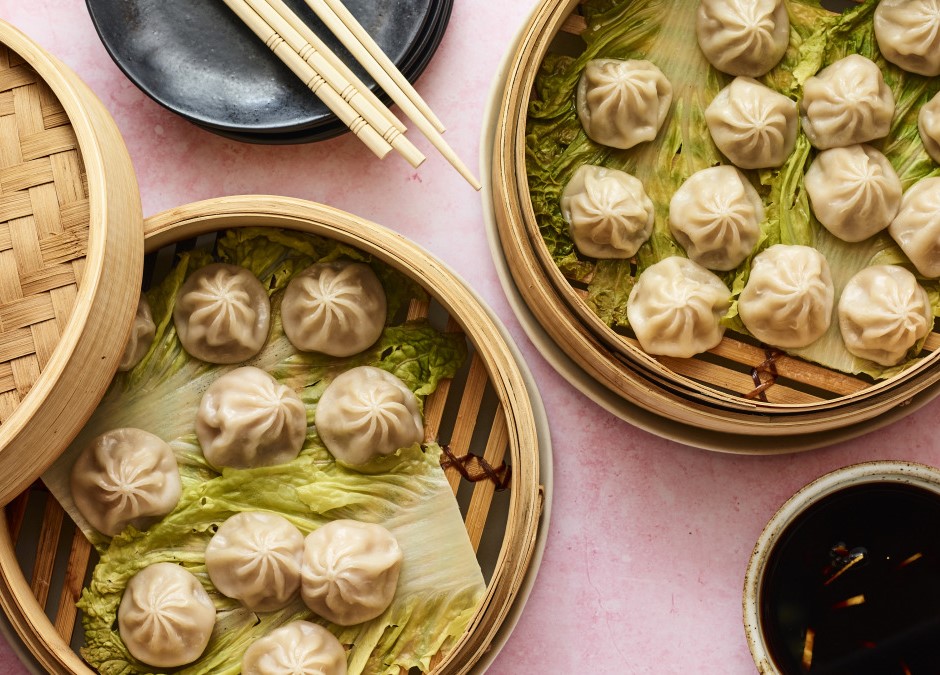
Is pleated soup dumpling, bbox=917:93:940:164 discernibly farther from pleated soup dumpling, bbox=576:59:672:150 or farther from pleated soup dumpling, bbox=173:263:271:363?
pleated soup dumpling, bbox=173:263:271:363

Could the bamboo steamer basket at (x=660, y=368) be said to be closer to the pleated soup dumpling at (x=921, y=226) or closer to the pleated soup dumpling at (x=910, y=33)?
the pleated soup dumpling at (x=921, y=226)

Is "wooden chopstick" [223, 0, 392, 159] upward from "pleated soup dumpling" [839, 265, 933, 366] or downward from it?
upward

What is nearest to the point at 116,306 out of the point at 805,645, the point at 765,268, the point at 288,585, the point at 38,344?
the point at 38,344

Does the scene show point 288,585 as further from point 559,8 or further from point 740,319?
point 559,8

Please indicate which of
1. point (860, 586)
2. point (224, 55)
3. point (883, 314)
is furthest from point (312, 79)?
point (860, 586)

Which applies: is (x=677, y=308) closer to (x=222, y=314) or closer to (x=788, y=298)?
(x=788, y=298)

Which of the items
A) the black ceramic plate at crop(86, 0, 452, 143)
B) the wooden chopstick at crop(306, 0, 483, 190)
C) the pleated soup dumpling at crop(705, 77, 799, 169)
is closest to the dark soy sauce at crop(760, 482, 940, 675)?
the pleated soup dumpling at crop(705, 77, 799, 169)
